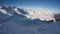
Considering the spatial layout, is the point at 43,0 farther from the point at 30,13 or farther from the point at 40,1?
the point at 30,13

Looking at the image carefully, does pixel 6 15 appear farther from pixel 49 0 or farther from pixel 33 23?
pixel 49 0

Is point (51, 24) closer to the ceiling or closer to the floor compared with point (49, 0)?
closer to the floor

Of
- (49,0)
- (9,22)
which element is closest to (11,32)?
(9,22)

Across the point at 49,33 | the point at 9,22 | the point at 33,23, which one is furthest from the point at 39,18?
the point at 9,22

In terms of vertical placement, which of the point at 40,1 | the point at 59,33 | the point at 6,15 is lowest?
the point at 59,33

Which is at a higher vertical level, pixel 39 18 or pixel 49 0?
pixel 49 0

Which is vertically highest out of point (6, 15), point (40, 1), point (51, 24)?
point (40, 1)
